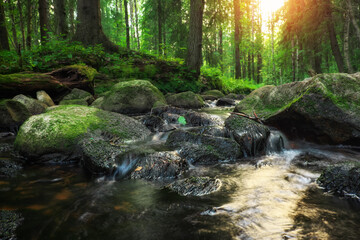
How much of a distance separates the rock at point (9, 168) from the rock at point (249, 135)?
3667 millimetres

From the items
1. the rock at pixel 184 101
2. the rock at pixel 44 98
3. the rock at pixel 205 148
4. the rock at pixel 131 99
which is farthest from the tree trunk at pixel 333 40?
the rock at pixel 44 98

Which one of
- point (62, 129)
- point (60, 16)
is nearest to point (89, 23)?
point (60, 16)

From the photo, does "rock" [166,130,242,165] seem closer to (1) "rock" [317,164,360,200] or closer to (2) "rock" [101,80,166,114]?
(1) "rock" [317,164,360,200]

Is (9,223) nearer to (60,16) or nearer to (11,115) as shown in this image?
(11,115)

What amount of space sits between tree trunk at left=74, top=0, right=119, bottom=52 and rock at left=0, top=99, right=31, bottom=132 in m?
6.38

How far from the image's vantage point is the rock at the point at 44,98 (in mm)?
6945

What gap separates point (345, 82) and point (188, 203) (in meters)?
4.25

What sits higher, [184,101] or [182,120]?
[184,101]

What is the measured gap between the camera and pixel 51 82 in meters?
7.55

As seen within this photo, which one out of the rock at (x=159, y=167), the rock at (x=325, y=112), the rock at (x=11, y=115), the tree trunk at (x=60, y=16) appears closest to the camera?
the rock at (x=159, y=167)

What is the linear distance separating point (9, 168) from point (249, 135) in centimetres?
397

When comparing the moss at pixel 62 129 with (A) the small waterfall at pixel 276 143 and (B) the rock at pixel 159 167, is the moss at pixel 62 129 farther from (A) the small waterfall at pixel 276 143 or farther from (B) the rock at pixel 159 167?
(A) the small waterfall at pixel 276 143

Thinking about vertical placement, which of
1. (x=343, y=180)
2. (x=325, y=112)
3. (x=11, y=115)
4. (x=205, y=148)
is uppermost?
(x=11, y=115)

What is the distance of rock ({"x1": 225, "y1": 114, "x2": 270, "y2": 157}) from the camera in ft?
13.6
